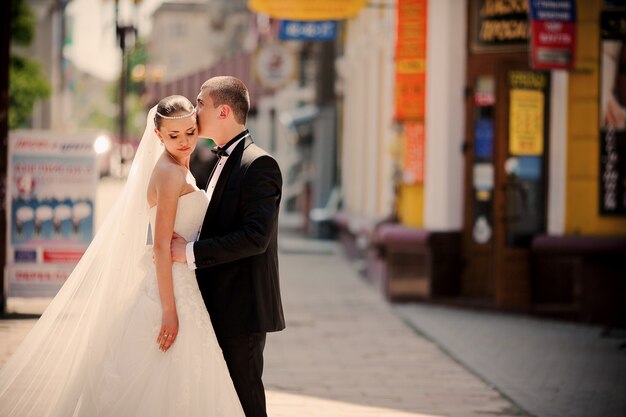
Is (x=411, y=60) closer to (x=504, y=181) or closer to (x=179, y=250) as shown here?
(x=504, y=181)

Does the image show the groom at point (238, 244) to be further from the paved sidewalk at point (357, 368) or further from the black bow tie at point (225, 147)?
the paved sidewalk at point (357, 368)

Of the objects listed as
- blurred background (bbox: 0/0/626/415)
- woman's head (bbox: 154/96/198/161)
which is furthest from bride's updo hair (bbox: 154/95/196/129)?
blurred background (bbox: 0/0/626/415)

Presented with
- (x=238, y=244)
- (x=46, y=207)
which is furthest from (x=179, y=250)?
(x=46, y=207)

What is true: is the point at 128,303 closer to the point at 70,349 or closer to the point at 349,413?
the point at 70,349

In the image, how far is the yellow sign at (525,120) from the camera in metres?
11.4

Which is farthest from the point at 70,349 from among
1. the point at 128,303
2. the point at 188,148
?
the point at 188,148

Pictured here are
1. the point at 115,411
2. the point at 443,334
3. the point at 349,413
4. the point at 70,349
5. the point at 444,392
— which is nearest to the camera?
the point at 115,411

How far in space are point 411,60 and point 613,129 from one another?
2574 mm

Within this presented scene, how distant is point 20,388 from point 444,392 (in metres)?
3.43

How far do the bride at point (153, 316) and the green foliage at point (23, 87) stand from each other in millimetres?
16467

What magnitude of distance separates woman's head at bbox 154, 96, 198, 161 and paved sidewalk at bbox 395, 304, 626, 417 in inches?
137

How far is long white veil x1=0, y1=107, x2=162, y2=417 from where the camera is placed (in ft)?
14.6

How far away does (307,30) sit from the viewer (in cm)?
1565

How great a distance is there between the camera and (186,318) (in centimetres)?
433
